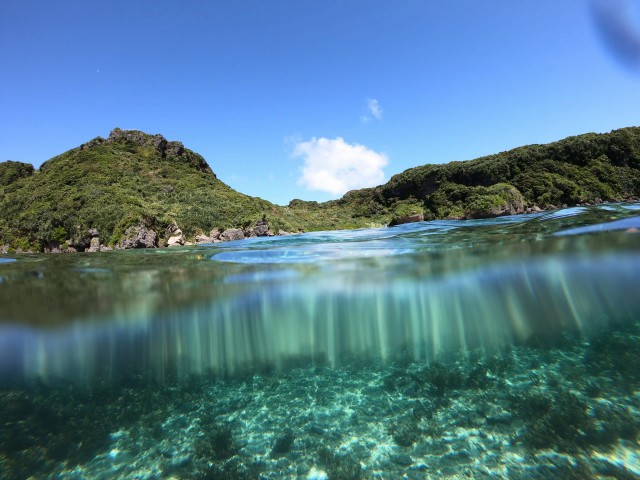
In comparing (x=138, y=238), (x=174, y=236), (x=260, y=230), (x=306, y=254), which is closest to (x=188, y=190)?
(x=260, y=230)

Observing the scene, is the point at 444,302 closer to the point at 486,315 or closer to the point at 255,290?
the point at 486,315

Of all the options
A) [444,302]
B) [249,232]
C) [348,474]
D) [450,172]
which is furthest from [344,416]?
[450,172]

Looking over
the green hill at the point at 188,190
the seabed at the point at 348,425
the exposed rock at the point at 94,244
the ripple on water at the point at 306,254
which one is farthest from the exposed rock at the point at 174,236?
the seabed at the point at 348,425

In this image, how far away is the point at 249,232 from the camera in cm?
5475

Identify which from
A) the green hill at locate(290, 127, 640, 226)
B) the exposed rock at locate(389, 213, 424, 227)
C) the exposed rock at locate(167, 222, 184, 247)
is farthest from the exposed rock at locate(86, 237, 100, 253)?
the green hill at locate(290, 127, 640, 226)

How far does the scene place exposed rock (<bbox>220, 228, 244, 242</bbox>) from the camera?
51.5 meters

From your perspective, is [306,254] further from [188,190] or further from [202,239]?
[188,190]

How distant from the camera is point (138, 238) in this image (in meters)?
37.2

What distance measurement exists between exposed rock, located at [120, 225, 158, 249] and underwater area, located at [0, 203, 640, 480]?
1757 centimetres

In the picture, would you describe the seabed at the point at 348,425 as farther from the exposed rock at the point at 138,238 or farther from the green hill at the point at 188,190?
the green hill at the point at 188,190

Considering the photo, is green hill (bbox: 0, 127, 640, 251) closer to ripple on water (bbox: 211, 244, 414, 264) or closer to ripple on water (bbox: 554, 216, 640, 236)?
ripple on water (bbox: 211, 244, 414, 264)

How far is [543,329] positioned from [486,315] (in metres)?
3.55

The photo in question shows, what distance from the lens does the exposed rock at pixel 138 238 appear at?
3644 cm

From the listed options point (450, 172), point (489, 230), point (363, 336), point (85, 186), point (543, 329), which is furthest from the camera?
point (450, 172)
